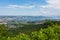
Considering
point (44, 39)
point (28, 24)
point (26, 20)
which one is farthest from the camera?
point (26, 20)

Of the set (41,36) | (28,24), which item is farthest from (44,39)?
(28,24)

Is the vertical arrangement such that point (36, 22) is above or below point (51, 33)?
below

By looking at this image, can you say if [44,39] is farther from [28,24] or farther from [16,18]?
[16,18]

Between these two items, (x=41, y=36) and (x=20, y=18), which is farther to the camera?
(x=20, y=18)

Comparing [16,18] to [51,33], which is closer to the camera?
[51,33]

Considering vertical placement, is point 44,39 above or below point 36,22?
above

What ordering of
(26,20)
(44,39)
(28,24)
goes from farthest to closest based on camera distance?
(26,20), (28,24), (44,39)

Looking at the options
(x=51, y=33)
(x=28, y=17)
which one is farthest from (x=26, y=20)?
(x=51, y=33)

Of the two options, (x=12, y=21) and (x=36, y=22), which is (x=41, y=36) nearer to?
(x=36, y=22)
